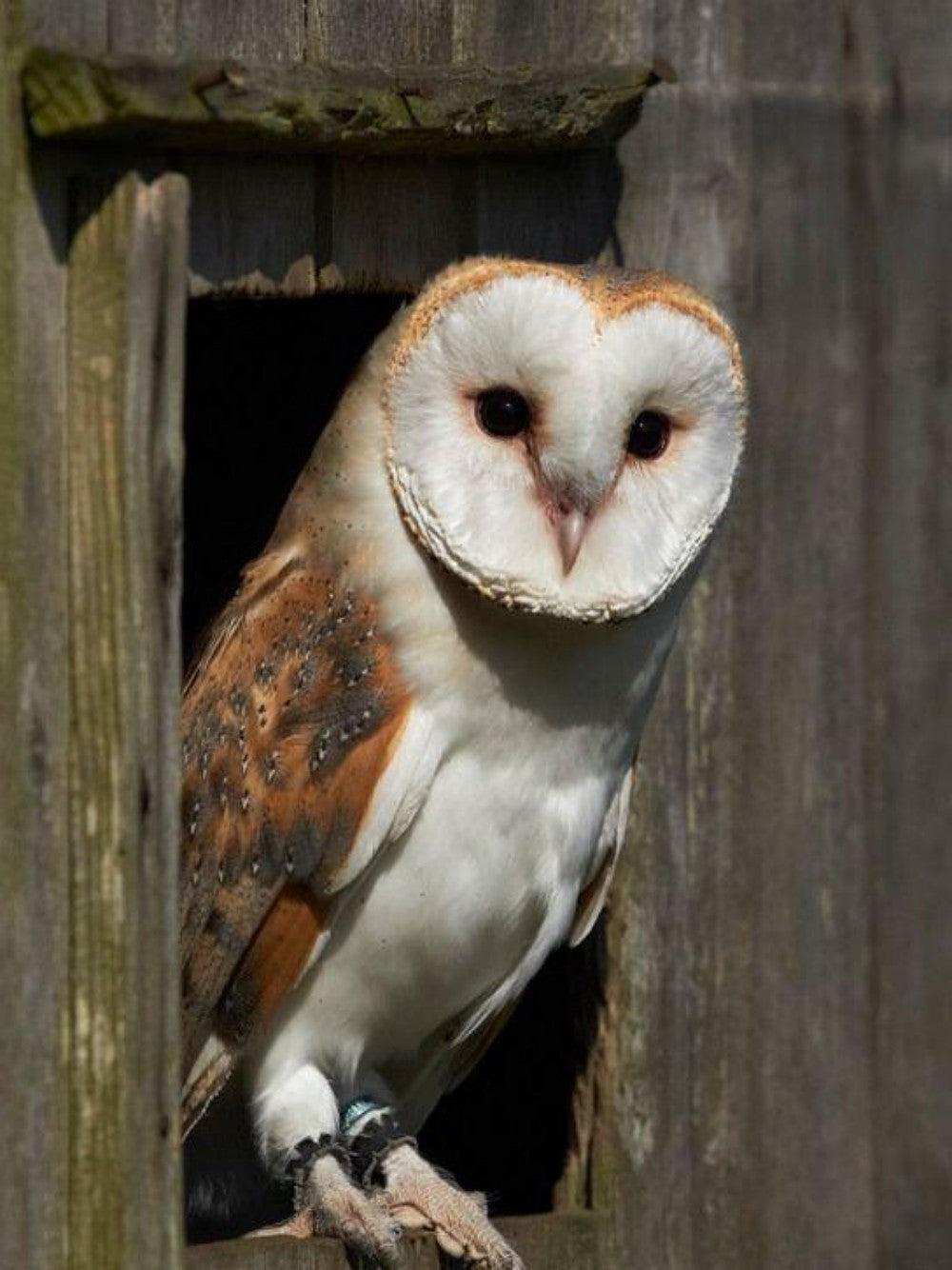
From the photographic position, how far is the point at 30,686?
2.95 metres

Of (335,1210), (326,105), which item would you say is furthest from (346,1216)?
(326,105)

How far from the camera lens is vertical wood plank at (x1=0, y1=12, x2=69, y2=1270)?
9.64 feet

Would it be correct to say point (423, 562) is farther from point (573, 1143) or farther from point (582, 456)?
point (573, 1143)

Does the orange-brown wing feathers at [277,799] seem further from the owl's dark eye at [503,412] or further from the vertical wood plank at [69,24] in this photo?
the vertical wood plank at [69,24]

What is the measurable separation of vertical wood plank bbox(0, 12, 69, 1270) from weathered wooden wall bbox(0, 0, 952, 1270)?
66cm

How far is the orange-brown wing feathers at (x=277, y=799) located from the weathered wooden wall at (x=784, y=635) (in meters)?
0.49

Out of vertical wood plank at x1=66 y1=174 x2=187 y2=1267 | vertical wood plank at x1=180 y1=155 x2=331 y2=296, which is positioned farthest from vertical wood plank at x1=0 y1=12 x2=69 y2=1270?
vertical wood plank at x1=180 y1=155 x2=331 y2=296

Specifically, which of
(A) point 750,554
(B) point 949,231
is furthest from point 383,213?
(B) point 949,231

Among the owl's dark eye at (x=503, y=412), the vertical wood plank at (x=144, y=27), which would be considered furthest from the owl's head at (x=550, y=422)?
the vertical wood plank at (x=144, y=27)

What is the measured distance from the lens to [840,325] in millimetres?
4133

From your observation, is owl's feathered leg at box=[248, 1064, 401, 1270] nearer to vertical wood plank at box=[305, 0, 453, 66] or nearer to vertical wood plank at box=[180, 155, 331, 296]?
vertical wood plank at box=[180, 155, 331, 296]

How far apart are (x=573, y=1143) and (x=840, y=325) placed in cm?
123

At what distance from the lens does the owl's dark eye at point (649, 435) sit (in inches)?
144

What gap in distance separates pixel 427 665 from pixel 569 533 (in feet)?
0.83
